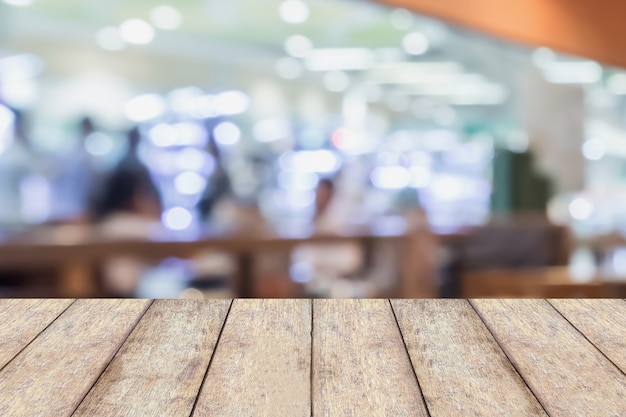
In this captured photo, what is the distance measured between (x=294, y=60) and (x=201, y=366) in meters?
8.82

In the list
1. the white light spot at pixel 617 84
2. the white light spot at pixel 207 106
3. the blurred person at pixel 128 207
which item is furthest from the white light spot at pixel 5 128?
the white light spot at pixel 617 84

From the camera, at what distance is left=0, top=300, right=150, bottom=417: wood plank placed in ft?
3.71

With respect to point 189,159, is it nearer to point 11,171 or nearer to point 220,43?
point 220,43

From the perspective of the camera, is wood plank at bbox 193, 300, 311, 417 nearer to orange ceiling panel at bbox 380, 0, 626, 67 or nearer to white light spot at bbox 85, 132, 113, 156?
orange ceiling panel at bbox 380, 0, 626, 67

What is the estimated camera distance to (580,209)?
7461mm

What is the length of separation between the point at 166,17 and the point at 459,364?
8158 millimetres

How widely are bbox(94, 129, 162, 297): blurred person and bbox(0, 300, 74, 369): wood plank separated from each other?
257cm

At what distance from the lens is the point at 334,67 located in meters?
9.78

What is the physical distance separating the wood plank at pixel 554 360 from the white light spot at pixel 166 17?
24.2 ft

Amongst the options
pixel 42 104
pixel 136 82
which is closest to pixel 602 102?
pixel 136 82

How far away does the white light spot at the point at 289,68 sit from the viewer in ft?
32.6

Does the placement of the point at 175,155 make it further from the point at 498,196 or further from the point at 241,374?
the point at 241,374

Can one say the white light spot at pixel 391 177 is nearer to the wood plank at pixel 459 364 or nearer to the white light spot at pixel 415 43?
the white light spot at pixel 415 43

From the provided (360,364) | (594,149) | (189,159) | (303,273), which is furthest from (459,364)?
(189,159)
